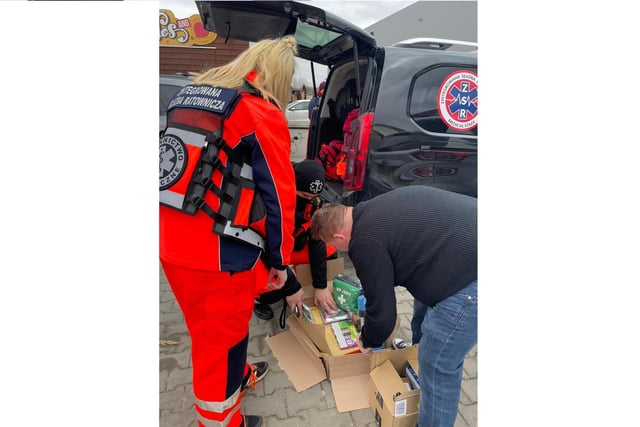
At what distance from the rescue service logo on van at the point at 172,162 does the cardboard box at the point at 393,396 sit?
1.34 meters

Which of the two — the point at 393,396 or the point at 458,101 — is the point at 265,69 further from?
the point at 458,101

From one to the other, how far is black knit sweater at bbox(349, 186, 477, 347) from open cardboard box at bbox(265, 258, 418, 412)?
0.56m

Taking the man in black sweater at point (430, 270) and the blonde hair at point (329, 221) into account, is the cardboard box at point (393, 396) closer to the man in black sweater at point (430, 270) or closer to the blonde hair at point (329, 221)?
the man in black sweater at point (430, 270)

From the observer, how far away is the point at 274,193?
1304mm

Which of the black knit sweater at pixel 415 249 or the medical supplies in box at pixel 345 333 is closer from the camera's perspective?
the black knit sweater at pixel 415 249

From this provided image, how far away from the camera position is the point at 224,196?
1.27 metres

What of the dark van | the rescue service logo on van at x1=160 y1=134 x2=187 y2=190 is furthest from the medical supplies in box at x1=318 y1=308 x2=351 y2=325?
the rescue service logo on van at x1=160 y1=134 x2=187 y2=190

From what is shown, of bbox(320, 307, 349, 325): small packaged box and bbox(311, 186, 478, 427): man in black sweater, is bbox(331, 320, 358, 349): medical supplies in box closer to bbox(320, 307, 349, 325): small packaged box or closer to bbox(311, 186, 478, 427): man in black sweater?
bbox(320, 307, 349, 325): small packaged box

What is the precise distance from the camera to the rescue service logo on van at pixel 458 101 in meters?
2.58

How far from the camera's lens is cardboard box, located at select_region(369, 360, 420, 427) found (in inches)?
63.4

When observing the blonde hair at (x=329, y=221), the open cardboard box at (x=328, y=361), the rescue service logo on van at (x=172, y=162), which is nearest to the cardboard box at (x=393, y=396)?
the open cardboard box at (x=328, y=361)

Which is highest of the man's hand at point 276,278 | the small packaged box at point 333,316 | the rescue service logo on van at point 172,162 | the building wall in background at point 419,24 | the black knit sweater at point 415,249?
the building wall in background at point 419,24

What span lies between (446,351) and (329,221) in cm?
73

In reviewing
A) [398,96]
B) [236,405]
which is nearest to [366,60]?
[398,96]
